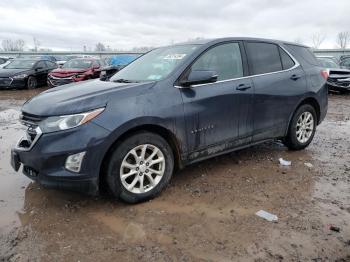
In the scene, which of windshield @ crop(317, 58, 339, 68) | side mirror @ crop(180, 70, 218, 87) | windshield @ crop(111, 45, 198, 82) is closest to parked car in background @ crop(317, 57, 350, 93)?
windshield @ crop(317, 58, 339, 68)

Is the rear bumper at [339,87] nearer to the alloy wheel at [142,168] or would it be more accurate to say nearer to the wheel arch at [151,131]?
the wheel arch at [151,131]

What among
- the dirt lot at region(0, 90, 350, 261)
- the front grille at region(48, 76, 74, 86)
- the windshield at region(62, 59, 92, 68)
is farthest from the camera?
the windshield at region(62, 59, 92, 68)

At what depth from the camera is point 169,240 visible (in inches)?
124

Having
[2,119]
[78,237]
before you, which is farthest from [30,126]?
[2,119]

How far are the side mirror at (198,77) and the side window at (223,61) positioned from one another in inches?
10.1

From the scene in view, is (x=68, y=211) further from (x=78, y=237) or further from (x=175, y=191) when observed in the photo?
(x=175, y=191)

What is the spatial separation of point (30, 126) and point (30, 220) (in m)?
0.93

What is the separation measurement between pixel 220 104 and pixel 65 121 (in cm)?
184

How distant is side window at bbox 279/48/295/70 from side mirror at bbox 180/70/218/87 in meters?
1.80

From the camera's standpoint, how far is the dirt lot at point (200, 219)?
2.96m

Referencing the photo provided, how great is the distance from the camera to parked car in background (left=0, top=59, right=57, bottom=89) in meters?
14.7

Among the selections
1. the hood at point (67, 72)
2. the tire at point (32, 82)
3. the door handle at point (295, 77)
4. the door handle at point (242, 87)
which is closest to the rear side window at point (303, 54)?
the door handle at point (295, 77)

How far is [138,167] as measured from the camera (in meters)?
3.78

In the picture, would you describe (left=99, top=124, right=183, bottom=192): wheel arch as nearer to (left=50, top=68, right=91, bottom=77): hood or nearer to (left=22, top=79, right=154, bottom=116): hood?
(left=22, top=79, right=154, bottom=116): hood
